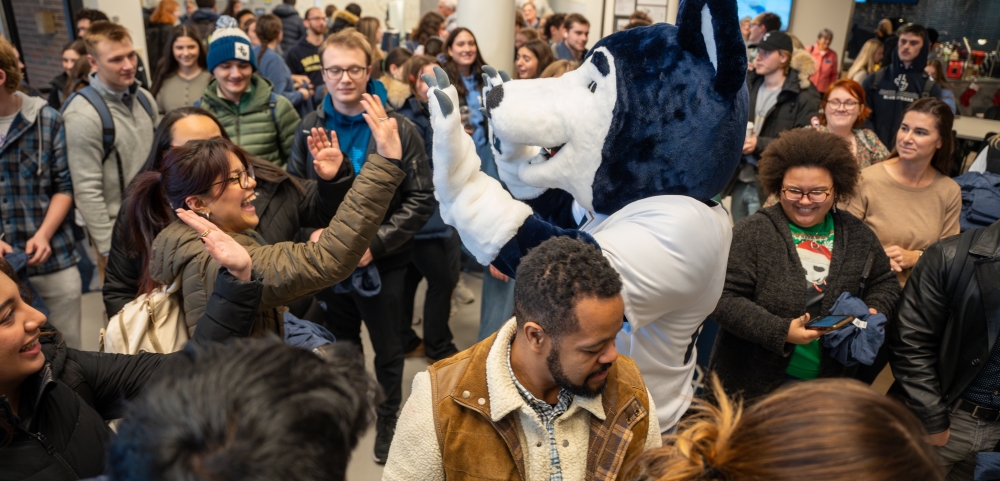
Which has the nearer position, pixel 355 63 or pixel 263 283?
pixel 263 283

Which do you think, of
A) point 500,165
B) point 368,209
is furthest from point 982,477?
point 368,209

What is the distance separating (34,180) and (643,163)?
264 centimetres

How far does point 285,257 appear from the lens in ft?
6.59

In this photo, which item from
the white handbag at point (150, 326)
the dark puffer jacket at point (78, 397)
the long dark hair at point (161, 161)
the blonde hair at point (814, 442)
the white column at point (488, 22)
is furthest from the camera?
the white column at point (488, 22)

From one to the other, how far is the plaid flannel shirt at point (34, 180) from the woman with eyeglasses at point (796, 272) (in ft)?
9.04

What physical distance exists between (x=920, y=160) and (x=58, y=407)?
3201 mm

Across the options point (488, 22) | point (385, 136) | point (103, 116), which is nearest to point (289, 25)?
point (488, 22)

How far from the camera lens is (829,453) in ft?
3.13

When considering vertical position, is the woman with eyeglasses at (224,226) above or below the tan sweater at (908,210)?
above

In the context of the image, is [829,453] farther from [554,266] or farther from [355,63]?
[355,63]

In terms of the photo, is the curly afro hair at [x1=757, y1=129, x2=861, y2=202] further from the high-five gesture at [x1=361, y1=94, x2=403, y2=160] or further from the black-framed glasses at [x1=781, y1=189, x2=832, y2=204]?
the high-five gesture at [x1=361, y1=94, x2=403, y2=160]

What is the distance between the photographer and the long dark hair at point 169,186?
1.98 metres

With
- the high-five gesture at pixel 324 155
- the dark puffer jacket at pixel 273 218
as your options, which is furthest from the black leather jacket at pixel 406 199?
the high-five gesture at pixel 324 155

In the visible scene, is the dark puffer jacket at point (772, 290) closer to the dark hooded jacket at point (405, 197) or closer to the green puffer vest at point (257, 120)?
the dark hooded jacket at point (405, 197)
